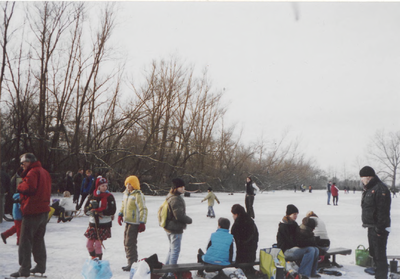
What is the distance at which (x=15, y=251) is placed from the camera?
5770 millimetres

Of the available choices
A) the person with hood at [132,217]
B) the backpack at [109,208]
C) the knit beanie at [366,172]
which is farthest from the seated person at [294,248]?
the backpack at [109,208]

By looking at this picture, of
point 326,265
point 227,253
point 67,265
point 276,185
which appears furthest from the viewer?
point 276,185

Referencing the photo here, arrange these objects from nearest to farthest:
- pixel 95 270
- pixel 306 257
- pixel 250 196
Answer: pixel 95 270 < pixel 306 257 < pixel 250 196

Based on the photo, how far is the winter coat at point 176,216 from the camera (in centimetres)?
484

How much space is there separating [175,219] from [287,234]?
167 cm

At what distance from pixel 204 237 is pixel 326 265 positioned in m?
3.02

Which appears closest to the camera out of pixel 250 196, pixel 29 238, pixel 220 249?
pixel 29 238

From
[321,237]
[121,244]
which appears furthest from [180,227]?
[321,237]

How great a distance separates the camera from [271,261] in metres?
4.65

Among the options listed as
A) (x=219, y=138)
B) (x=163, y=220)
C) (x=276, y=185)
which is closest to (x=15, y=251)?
(x=163, y=220)

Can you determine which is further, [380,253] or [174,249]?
[174,249]

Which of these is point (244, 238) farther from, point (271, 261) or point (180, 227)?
point (180, 227)

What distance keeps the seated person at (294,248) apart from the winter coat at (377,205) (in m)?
0.87

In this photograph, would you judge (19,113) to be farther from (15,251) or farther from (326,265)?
(326,265)
